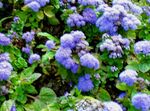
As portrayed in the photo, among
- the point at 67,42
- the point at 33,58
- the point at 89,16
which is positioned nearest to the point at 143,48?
the point at 67,42

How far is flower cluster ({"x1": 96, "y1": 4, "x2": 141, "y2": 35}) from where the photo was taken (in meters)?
3.64

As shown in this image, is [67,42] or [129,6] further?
[129,6]

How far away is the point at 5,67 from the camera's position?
10.6 feet

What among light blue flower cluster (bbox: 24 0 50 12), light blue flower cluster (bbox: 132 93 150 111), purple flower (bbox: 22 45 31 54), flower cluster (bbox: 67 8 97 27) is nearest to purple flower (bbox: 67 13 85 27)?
flower cluster (bbox: 67 8 97 27)

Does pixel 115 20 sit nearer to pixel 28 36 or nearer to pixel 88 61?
pixel 88 61

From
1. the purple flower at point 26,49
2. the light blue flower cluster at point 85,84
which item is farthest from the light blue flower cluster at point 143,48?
the purple flower at point 26,49

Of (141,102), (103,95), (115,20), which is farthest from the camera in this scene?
(115,20)

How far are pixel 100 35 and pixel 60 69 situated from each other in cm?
65

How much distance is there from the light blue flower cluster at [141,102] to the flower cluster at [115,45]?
47 cm

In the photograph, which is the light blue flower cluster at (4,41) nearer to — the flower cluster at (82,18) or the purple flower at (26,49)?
the purple flower at (26,49)

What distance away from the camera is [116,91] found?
374 centimetres

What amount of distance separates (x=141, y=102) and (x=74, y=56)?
1.96 feet

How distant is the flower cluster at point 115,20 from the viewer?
364cm

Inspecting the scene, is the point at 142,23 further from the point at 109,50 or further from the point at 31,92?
the point at 31,92
